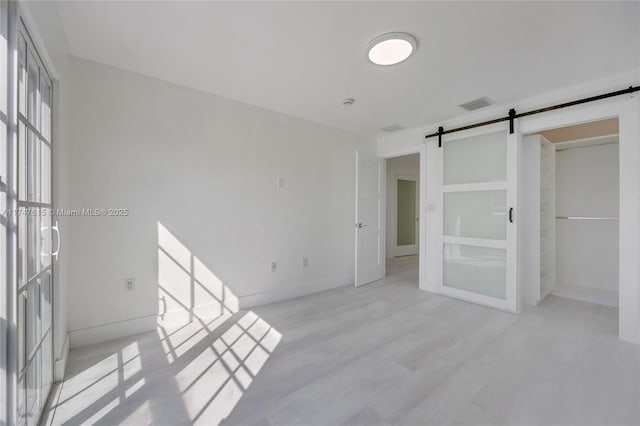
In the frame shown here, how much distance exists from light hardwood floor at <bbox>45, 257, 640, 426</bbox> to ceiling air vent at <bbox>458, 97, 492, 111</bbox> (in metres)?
2.47

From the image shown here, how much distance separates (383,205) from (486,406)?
10.9ft

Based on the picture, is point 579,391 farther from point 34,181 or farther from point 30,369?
point 34,181

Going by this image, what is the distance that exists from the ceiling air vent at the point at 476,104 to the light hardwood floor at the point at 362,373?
2.47 metres

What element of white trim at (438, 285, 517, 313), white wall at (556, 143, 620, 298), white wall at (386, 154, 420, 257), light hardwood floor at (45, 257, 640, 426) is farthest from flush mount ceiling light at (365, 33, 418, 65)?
white wall at (386, 154, 420, 257)

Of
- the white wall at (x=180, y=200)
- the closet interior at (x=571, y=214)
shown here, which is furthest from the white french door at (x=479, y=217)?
the white wall at (x=180, y=200)

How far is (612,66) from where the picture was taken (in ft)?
8.05

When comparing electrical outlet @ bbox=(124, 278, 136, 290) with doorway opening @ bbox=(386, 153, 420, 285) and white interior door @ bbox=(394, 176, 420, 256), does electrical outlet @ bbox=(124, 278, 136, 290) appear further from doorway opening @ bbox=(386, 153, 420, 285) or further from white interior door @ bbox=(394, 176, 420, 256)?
white interior door @ bbox=(394, 176, 420, 256)

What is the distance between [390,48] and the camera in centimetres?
218

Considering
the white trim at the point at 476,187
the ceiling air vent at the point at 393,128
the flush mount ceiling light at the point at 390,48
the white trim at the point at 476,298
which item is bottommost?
the white trim at the point at 476,298

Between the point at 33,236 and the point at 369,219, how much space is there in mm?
3833

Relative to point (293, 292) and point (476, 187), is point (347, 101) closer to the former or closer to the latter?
point (476, 187)

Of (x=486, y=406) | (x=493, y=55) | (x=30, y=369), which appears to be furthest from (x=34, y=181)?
(x=493, y=55)

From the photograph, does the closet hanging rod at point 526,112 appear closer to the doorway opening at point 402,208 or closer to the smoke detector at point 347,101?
the smoke detector at point 347,101

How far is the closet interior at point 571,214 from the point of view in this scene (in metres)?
3.58
